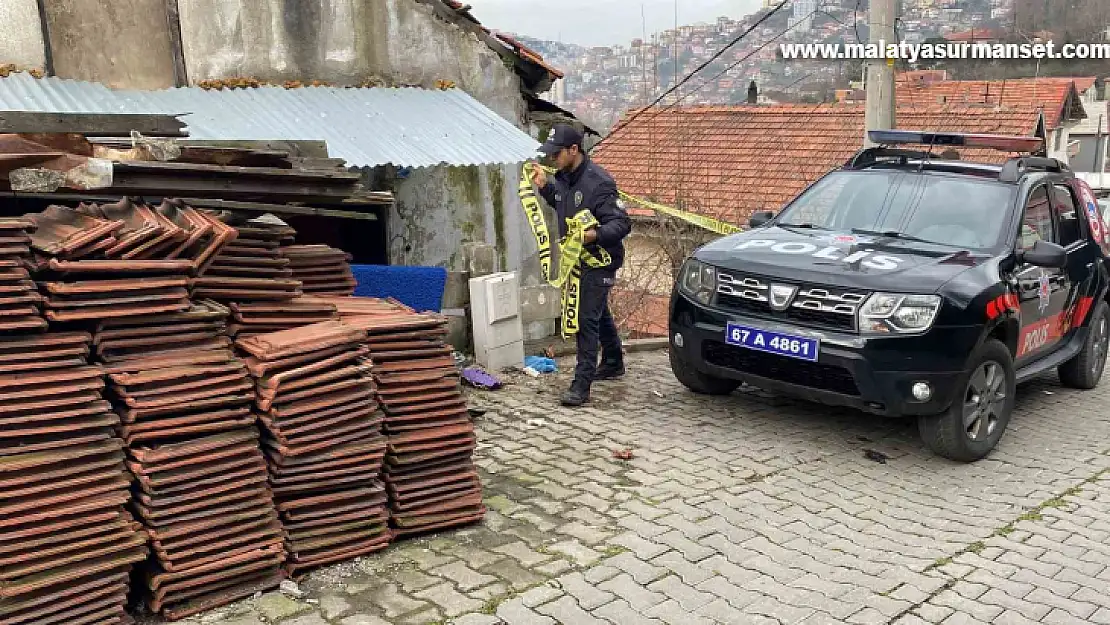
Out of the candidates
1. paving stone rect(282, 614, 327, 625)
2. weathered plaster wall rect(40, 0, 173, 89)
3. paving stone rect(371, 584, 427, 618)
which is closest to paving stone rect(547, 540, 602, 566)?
paving stone rect(371, 584, 427, 618)

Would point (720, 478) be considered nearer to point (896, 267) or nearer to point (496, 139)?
point (896, 267)

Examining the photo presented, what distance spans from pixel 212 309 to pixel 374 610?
150cm

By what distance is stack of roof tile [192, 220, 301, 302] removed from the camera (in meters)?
4.07

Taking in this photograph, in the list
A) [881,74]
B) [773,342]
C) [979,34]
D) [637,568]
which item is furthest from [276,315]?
[979,34]

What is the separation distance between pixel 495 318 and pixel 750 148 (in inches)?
516

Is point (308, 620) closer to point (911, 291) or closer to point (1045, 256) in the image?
point (911, 291)

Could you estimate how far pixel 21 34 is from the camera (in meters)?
7.36

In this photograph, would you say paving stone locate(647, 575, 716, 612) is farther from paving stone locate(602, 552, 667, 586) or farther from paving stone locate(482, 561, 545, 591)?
paving stone locate(482, 561, 545, 591)

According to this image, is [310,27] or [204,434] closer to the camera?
[204,434]

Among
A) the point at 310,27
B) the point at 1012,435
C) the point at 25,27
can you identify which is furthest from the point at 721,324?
the point at 25,27

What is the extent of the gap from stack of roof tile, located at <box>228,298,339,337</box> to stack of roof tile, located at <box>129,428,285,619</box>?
1.85 feet

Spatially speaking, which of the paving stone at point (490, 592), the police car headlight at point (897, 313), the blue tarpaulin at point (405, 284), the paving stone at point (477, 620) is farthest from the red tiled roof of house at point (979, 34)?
the paving stone at point (477, 620)

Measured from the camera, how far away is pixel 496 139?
8.55 meters

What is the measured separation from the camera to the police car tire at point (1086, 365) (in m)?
7.52
